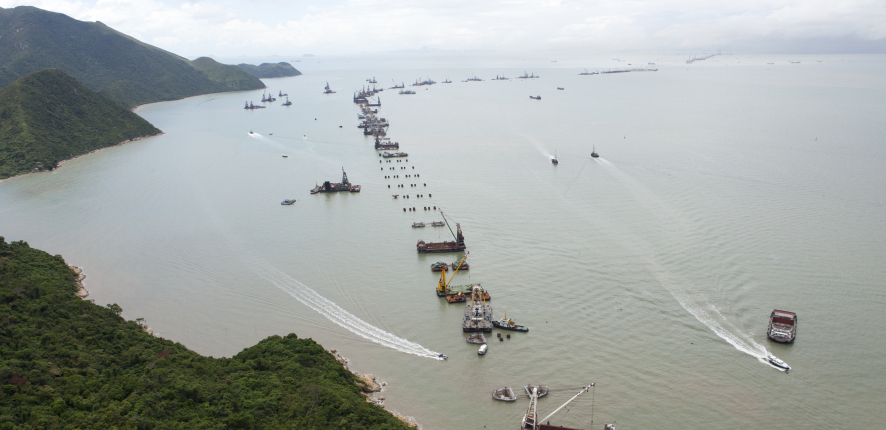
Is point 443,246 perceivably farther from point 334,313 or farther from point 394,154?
point 394,154

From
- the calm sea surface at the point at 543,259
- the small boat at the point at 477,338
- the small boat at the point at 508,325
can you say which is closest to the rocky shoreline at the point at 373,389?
the calm sea surface at the point at 543,259

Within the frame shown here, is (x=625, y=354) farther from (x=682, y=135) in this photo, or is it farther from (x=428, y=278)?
(x=682, y=135)

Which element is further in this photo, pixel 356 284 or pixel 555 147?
pixel 555 147

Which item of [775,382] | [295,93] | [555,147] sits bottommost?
[775,382]

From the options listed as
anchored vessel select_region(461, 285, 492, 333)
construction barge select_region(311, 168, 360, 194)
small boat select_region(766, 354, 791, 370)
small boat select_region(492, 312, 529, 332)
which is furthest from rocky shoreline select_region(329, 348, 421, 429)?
construction barge select_region(311, 168, 360, 194)

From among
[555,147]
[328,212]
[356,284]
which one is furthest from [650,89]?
[356,284]

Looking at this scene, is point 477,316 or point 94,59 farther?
point 94,59

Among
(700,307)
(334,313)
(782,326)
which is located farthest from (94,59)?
(782,326)
